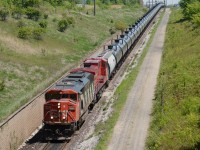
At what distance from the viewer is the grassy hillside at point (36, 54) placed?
3925cm

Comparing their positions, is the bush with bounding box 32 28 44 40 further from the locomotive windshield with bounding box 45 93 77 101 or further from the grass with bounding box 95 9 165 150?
the locomotive windshield with bounding box 45 93 77 101

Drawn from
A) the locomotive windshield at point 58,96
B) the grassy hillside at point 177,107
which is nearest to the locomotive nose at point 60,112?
the locomotive windshield at point 58,96

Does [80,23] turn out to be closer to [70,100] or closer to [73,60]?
[73,60]

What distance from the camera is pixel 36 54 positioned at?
180 ft

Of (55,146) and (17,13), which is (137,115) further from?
(17,13)

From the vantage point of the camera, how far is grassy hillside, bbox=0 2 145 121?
129 feet

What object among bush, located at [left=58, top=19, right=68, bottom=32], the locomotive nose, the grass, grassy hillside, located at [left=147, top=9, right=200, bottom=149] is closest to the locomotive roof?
the locomotive nose

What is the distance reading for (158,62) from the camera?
5469cm

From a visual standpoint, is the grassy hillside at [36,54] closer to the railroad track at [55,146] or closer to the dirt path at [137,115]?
the railroad track at [55,146]

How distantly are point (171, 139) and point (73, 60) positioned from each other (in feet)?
119

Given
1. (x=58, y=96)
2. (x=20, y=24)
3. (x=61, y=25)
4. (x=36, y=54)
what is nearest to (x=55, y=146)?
(x=58, y=96)

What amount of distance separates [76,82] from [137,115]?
19.7 ft

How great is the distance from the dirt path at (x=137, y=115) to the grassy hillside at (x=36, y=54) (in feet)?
33.5

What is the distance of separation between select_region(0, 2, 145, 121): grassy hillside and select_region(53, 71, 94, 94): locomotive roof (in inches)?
243
